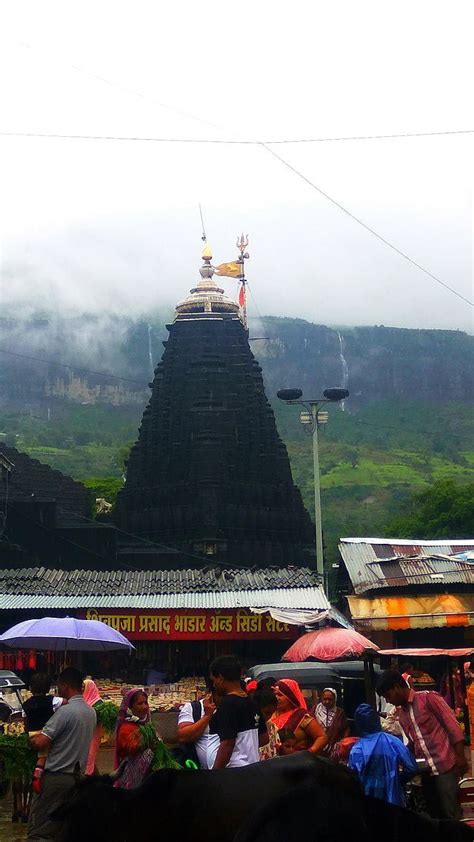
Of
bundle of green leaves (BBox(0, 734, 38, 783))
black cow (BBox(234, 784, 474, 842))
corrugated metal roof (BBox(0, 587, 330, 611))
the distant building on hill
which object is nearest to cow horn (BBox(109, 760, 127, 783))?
bundle of green leaves (BBox(0, 734, 38, 783))

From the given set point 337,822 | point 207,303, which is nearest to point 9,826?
point 337,822

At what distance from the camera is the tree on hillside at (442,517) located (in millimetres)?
57031

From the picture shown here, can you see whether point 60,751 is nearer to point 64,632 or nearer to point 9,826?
point 9,826

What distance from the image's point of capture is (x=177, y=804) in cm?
487

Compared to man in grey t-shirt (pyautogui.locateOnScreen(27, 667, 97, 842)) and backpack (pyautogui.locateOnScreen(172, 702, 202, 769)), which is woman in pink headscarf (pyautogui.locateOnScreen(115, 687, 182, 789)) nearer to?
backpack (pyautogui.locateOnScreen(172, 702, 202, 769))

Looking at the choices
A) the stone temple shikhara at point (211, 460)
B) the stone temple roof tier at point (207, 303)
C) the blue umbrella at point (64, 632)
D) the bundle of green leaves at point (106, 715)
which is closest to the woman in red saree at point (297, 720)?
the bundle of green leaves at point (106, 715)

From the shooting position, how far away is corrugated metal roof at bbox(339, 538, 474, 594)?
80.8 feet

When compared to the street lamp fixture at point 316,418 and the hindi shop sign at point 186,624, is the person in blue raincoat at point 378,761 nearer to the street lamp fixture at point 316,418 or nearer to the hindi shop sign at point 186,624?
the hindi shop sign at point 186,624

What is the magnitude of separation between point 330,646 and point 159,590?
408 inches

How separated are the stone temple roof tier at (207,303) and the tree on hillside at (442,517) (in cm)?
1920

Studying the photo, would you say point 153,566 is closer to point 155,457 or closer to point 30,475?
point 155,457

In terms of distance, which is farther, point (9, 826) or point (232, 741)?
point (9, 826)

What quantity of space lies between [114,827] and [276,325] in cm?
17339

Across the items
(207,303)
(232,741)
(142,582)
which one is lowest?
(232,741)
